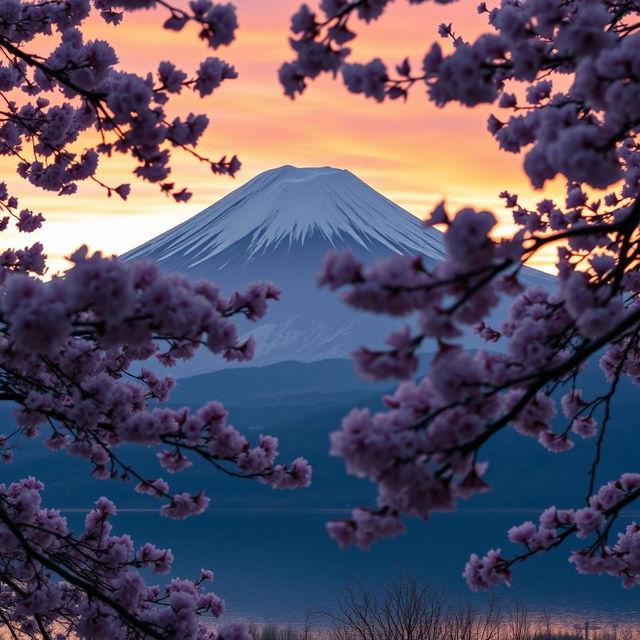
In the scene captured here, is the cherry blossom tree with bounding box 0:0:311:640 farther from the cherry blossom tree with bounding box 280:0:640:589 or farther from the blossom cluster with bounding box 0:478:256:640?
the cherry blossom tree with bounding box 280:0:640:589

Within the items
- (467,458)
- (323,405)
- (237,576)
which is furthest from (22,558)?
(323,405)

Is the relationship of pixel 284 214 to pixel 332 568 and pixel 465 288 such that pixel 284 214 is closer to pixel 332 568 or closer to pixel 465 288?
pixel 332 568

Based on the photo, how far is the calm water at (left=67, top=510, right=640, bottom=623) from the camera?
158 ft

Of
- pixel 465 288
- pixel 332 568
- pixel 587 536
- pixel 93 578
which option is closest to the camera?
pixel 465 288

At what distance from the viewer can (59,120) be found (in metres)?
8.26

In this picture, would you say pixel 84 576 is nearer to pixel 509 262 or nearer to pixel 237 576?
pixel 509 262

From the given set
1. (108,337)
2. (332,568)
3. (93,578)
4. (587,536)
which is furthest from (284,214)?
(108,337)

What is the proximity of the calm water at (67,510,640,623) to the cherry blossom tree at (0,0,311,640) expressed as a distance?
55.3ft

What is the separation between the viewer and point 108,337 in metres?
4.36

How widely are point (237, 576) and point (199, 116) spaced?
56.8 m

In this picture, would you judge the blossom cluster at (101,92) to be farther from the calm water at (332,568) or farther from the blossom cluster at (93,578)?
the calm water at (332,568)

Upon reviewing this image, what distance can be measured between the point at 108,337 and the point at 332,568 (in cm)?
6727

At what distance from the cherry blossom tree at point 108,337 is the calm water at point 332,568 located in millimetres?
16864

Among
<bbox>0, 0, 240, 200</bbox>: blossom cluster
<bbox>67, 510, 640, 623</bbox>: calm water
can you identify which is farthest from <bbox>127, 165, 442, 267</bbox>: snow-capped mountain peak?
<bbox>0, 0, 240, 200</bbox>: blossom cluster
